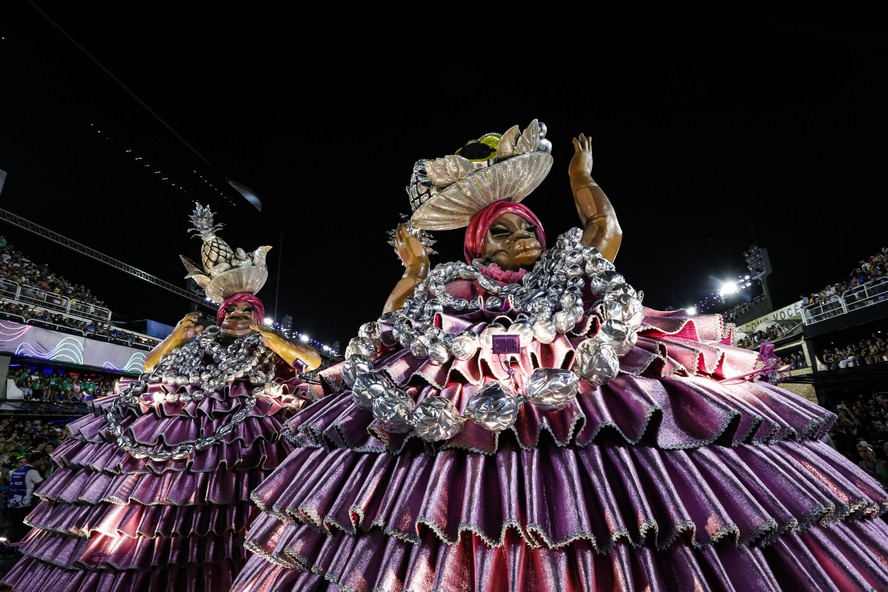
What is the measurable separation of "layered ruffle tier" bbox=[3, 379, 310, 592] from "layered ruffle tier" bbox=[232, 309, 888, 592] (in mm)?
1513

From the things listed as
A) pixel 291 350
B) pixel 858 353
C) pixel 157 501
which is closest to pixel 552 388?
pixel 291 350

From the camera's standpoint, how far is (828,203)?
11750 mm

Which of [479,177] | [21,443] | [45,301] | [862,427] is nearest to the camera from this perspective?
[479,177]

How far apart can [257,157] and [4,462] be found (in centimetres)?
761

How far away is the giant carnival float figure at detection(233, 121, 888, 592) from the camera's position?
905mm

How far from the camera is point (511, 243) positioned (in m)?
1.88

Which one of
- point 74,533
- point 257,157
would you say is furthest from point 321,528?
point 257,157

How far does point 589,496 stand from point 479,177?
1.24 metres

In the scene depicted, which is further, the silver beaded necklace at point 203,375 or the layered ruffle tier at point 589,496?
the silver beaded necklace at point 203,375

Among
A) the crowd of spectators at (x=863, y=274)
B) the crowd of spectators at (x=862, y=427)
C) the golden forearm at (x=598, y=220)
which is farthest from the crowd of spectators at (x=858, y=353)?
the golden forearm at (x=598, y=220)

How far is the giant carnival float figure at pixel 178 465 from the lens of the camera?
248cm

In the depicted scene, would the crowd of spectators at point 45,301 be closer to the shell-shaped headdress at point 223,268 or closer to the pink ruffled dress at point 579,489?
the shell-shaped headdress at point 223,268

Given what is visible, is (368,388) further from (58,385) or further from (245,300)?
(58,385)

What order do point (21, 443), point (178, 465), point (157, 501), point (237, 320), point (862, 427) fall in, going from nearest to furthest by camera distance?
point (157, 501) < point (178, 465) < point (237, 320) < point (862, 427) < point (21, 443)
